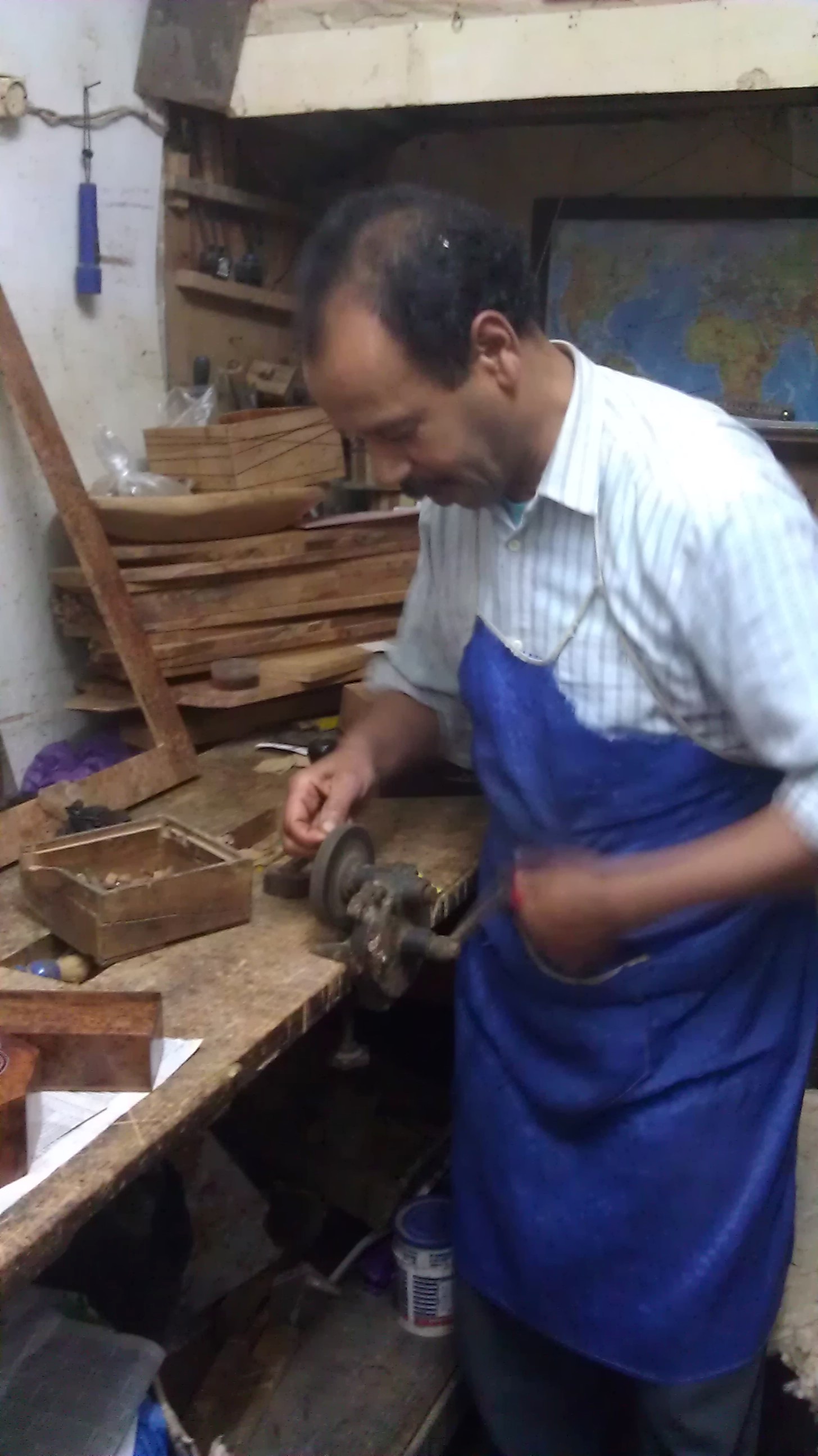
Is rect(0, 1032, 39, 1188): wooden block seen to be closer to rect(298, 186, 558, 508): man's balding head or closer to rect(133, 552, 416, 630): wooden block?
rect(298, 186, 558, 508): man's balding head

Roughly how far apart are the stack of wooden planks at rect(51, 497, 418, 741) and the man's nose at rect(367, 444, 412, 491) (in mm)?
885

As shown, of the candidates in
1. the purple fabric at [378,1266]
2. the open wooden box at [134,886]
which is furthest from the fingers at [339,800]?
the purple fabric at [378,1266]

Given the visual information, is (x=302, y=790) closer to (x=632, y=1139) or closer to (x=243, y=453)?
(x=632, y=1139)

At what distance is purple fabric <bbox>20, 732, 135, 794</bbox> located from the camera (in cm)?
210

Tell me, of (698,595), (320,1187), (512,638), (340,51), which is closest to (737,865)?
(698,595)

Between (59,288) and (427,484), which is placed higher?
(59,288)

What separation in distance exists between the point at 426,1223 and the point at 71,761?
103 cm

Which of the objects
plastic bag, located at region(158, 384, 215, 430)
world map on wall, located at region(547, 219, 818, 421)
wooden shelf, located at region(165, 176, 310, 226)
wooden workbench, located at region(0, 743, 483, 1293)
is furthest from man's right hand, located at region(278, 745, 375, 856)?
world map on wall, located at region(547, 219, 818, 421)

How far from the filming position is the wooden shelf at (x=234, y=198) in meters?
2.36

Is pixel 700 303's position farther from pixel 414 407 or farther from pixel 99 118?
pixel 414 407

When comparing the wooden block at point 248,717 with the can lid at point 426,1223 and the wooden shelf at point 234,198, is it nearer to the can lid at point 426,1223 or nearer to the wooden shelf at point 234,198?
the can lid at point 426,1223

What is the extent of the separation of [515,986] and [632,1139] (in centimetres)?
23

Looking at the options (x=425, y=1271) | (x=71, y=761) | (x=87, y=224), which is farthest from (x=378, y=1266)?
(x=87, y=224)

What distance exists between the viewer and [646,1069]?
1.34 metres
